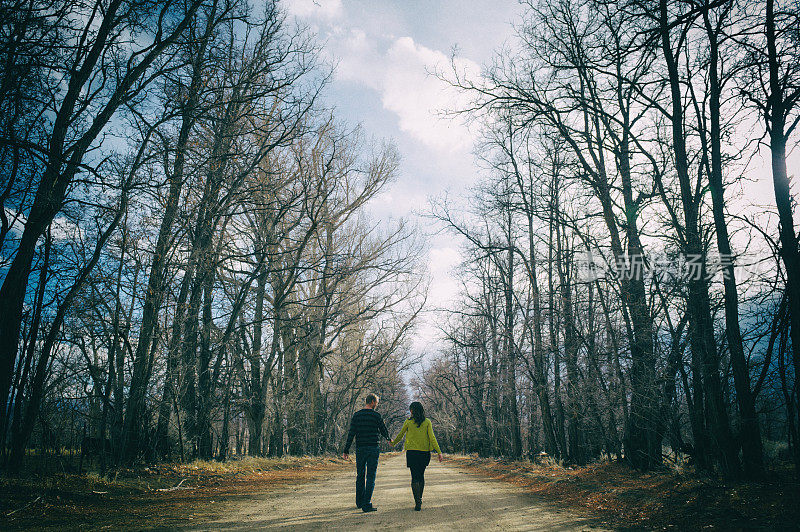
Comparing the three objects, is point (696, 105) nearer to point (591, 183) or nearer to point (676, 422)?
point (591, 183)

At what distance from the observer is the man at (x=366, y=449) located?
6949 millimetres

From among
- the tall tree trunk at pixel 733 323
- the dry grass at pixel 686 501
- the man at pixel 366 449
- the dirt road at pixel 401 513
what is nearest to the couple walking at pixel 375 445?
the man at pixel 366 449

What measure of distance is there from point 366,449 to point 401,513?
1.11m

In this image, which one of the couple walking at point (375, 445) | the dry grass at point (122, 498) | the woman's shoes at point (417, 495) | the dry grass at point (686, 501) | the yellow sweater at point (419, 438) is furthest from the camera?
the yellow sweater at point (419, 438)

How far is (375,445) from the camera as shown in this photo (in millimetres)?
Result: 7277

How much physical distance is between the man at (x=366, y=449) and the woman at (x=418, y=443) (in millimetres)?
383

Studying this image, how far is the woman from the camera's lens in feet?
23.9

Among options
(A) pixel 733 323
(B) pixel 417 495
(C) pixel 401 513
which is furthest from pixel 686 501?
(C) pixel 401 513

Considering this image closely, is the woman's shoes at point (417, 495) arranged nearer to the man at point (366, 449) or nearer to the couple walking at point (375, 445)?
the couple walking at point (375, 445)

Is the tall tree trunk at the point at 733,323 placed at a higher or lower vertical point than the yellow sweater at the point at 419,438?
higher

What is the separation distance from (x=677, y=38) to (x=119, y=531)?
477 inches

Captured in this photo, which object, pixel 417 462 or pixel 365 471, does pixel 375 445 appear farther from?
pixel 417 462

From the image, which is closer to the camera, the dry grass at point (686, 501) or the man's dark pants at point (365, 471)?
the dry grass at point (686, 501)

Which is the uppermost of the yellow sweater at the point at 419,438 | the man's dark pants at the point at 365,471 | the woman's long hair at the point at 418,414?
the woman's long hair at the point at 418,414
